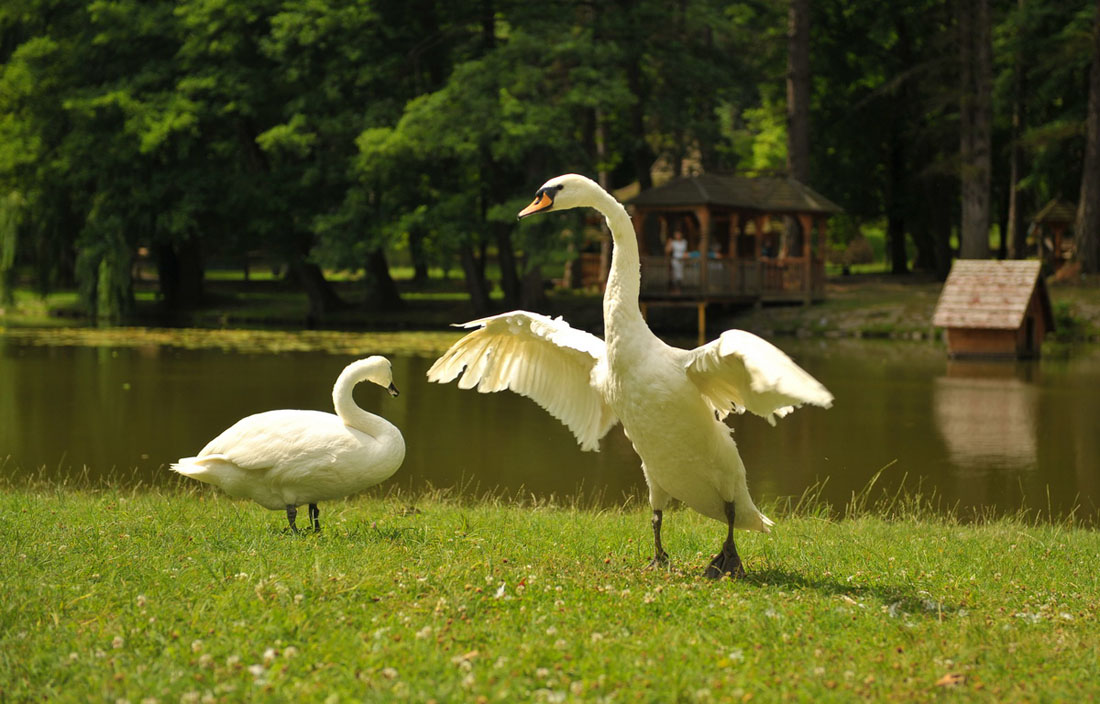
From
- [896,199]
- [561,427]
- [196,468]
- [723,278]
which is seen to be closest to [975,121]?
[723,278]

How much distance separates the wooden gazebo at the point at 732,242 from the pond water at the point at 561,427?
9010 millimetres

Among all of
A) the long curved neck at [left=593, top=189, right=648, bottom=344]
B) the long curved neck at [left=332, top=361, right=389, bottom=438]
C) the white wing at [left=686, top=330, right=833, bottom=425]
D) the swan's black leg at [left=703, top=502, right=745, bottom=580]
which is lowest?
the swan's black leg at [left=703, top=502, right=745, bottom=580]

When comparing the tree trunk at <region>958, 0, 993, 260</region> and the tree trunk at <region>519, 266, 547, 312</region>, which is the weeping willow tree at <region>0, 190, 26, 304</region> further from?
the tree trunk at <region>958, 0, 993, 260</region>

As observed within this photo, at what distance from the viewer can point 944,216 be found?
45375 millimetres

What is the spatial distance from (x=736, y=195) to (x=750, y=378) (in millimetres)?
30538

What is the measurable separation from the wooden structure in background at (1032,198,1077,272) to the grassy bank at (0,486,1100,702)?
115 ft

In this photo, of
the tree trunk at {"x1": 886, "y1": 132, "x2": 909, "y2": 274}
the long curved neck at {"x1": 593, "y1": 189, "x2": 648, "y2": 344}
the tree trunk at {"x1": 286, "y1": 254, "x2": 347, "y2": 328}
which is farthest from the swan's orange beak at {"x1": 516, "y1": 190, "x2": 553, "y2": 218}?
the tree trunk at {"x1": 886, "y1": 132, "x2": 909, "y2": 274}

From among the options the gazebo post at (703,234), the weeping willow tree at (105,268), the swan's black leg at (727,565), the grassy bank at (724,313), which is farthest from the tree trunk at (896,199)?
the swan's black leg at (727,565)

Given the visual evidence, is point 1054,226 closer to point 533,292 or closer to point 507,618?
point 533,292

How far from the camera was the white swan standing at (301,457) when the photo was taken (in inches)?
313

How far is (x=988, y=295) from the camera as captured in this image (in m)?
27.2

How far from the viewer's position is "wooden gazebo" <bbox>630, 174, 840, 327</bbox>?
114 ft

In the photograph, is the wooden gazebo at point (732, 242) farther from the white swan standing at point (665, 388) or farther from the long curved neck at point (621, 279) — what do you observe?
the long curved neck at point (621, 279)

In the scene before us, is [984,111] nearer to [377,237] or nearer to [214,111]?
[377,237]
